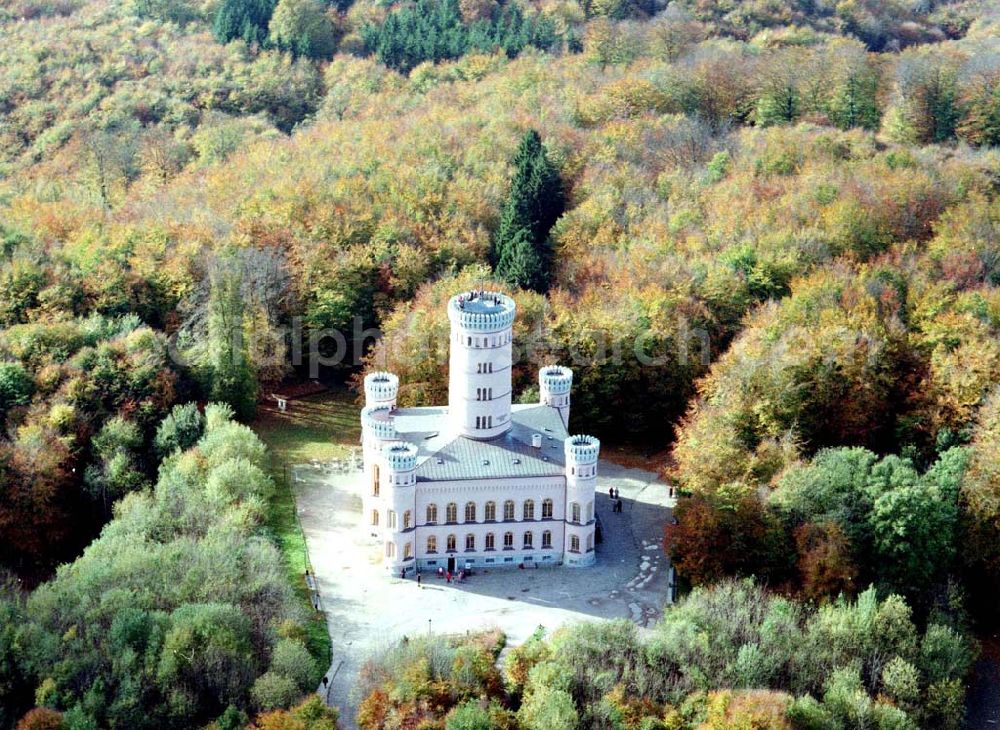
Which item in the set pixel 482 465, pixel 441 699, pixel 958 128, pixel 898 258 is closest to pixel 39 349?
pixel 482 465

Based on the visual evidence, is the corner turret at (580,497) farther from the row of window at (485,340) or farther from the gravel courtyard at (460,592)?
the row of window at (485,340)

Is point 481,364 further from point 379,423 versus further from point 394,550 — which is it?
point 394,550

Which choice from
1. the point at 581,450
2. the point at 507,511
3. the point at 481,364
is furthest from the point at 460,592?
the point at 481,364

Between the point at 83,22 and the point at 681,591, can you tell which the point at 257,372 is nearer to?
the point at 681,591

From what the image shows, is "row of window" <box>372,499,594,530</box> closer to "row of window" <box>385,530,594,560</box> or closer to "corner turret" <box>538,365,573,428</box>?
"row of window" <box>385,530,594,560</box>

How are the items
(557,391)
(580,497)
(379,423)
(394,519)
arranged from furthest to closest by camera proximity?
(557,391) → (379,423) → (580,497) → (394,519)

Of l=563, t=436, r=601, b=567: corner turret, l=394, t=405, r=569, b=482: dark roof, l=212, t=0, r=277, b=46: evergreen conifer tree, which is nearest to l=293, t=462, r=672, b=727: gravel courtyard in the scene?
l=563, t=436, r=601, b=567: corner turret

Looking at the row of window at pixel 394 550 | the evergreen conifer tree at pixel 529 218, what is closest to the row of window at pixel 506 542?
the row of window at pixel 394 550
